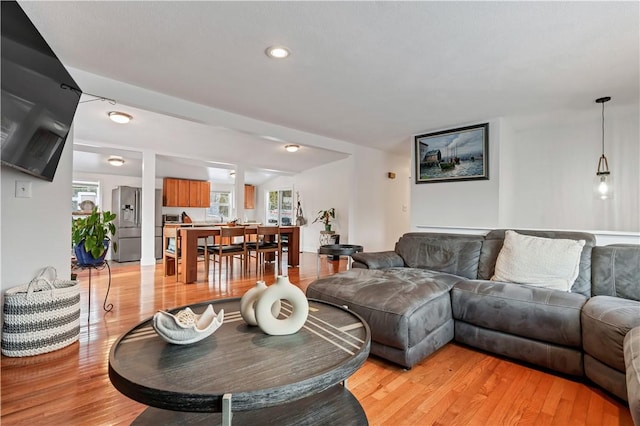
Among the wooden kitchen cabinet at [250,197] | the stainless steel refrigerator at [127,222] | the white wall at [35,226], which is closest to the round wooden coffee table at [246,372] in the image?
the white wall at [35,226]

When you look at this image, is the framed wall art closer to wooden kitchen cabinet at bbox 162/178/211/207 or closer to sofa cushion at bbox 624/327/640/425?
sofa cushion at bbox 624/327/640/425

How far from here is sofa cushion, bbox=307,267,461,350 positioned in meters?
1.92

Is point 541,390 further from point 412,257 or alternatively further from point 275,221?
point 275,221

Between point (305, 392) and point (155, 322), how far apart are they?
60 cm

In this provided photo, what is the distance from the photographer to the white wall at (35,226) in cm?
214

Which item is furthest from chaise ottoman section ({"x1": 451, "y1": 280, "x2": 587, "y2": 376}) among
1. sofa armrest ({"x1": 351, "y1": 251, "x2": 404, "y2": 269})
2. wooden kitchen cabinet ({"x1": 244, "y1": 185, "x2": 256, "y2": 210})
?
wooden kitchen cabinet ({"x1": 244, "y1": 185, "x2": 256, "y2": 210})

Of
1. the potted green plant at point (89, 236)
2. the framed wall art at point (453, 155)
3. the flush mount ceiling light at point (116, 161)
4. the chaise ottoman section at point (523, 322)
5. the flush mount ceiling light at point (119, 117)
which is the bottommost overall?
the chaise ottoman section at point (523, 322)

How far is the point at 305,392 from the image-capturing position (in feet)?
2.88

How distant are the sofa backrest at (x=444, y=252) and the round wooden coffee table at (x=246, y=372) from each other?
1.93 metres

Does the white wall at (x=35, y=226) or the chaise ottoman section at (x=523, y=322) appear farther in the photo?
the white wall at (x=35, y=226)

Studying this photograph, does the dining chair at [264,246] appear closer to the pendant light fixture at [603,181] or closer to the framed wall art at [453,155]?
the framed wall art at [453,155]

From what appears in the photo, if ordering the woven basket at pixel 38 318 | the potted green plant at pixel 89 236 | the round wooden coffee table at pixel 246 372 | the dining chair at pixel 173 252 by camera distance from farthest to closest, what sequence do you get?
1. the dining chair at pixel 173 252
2. the potted green plant at pixel 89 236
3. the woven basket at pixel 38 318
4. the round wooden coffee table at pixel 246 372

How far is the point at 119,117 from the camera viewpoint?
407 centimetres

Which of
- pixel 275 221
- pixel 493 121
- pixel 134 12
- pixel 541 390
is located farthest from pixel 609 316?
pixel 275 221
